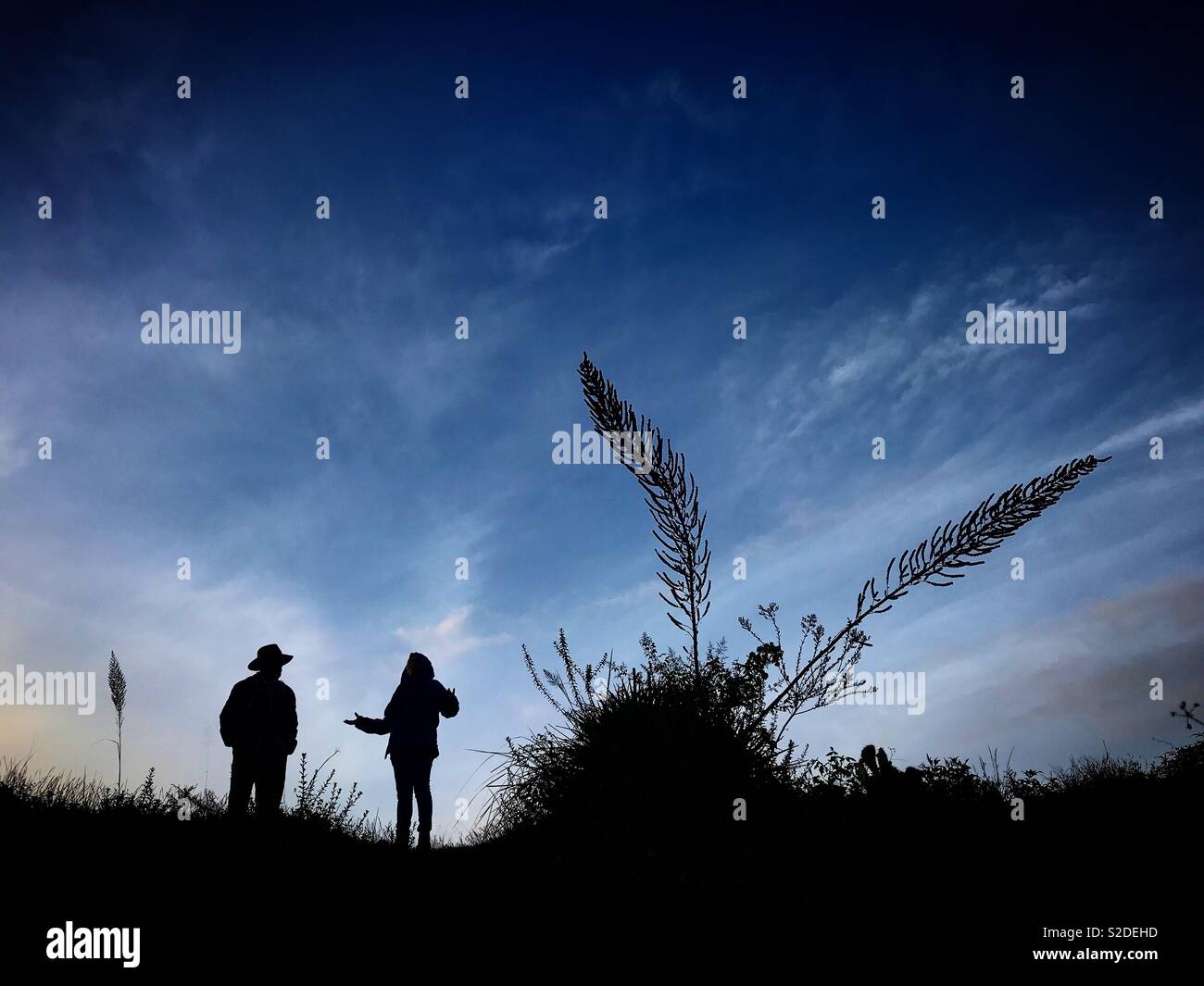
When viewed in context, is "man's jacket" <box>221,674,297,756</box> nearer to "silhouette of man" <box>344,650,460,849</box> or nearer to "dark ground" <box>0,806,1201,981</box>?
"silhouette of man" <box>344,650,460,849</box>

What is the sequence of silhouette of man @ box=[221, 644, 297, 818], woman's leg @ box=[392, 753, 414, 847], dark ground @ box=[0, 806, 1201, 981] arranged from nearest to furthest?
dark ground @ box=[0, 806, 1201, 981] < silhouette of man @ box=[221, 644, 297, 818] < woman's leg @ box=[392, 753, 414, 847]

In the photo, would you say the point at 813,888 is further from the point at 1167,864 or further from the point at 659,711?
the point at 659,711

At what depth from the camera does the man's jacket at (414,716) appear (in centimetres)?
902

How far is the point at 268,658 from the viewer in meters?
9.12

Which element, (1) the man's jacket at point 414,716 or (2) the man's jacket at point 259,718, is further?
(1) the man's jacket at point 414,716

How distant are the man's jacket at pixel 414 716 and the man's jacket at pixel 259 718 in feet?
2.85

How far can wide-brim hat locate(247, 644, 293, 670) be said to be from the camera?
911cm

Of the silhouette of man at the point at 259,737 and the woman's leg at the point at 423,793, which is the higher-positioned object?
the silhouette of man at the point at 259,737

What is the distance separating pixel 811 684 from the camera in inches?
184

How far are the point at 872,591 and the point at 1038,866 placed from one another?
61.1 inches

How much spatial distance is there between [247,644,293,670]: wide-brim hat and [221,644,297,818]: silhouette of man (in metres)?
0.18

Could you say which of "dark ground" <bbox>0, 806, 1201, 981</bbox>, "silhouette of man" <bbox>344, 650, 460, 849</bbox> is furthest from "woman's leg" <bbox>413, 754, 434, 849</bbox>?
"dark ground" <bbox>0, 806, 1201, 981</bbox>
